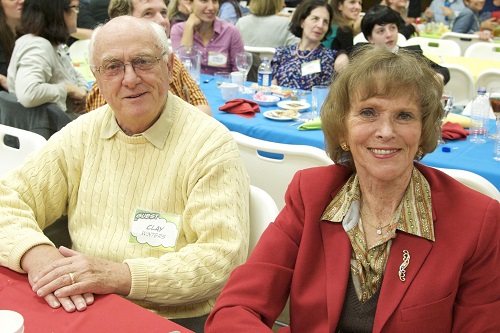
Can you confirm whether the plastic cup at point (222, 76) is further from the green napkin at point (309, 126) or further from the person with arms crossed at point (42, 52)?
the green napkin at point (309, 126)

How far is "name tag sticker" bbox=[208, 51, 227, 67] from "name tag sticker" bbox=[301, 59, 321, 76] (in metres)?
0.79

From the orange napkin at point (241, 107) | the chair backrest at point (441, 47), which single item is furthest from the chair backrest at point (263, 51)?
the orange napkin at point (241, 107)

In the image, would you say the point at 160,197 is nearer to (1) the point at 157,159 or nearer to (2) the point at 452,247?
(1) the point at 157,159

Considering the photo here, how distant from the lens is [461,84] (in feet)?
17.0

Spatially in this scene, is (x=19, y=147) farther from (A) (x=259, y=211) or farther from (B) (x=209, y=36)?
(B) (x=209, y=36)

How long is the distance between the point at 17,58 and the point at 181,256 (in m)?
2.74

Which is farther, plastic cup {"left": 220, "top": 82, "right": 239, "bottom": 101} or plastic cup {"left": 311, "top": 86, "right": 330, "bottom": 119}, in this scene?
plastic cup {"left": 220, "top": 82, "right": 239, "bottom": 101}

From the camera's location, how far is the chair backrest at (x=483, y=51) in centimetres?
624

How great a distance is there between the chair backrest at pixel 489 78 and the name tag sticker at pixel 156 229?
3619mm

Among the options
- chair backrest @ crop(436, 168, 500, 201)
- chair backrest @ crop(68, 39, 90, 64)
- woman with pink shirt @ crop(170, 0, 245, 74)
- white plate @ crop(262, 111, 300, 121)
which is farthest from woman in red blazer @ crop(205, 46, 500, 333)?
chair backrest @ crop(68, 39, 90, 64)

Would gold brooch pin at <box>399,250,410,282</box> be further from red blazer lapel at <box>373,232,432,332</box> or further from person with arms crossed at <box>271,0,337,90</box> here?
person with arms crossed at <box>271,0,337,90</box>

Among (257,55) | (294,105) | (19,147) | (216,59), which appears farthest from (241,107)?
(257,55)

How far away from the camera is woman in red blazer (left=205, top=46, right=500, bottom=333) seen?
5.24 feet

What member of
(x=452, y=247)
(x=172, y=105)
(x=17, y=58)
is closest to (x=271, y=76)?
(x=17, y=58)
